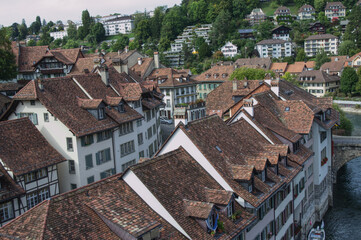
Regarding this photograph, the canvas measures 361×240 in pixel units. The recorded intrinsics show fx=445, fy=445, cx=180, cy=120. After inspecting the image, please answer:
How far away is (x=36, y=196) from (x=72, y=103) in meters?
10.0

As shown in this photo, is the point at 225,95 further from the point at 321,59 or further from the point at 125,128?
the point at 321,59

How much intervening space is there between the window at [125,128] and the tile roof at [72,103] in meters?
0.68

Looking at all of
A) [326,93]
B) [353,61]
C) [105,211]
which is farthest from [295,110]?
[353,61]

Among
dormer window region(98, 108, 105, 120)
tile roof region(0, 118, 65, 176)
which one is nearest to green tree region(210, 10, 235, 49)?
dormer window region(98, 108, 105, 120)

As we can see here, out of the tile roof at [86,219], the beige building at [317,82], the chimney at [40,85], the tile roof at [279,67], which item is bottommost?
the beige building at [317,82]

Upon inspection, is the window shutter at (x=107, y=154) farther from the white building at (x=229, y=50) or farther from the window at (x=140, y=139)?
the white building at (x=229, y=50)

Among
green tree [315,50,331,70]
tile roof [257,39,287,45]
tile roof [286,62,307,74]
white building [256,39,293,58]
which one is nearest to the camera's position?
tile roof [286,62,307,74]

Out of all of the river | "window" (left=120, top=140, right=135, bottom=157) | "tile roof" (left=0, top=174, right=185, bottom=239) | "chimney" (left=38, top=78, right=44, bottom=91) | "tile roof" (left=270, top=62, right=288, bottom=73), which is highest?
"chimney" (left=38, top=78, right=44, bottom=91)

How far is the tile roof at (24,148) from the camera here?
1268 inches

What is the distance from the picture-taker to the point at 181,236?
2142cm

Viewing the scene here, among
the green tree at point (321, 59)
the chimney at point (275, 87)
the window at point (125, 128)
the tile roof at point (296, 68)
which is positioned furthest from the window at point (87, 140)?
the green tree at point (321, 59)

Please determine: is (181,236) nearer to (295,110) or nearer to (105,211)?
(105,211)

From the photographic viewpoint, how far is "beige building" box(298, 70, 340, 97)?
124825 millimetres

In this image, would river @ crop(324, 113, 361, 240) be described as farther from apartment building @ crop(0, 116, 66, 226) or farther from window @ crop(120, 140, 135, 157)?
apartment building @ crop(0, 116, 66, 226)
